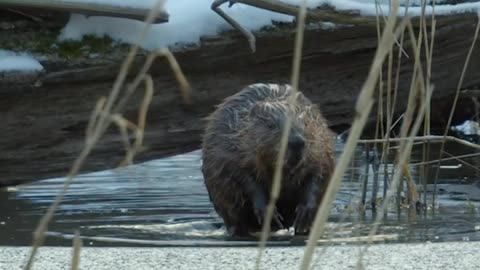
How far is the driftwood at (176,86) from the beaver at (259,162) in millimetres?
543

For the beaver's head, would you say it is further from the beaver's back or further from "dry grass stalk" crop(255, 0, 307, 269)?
"dry grass stalk" crop(255, 0, 307, 269)

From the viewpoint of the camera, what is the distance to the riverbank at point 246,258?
3.37 meters

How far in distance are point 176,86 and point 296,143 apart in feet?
4.90

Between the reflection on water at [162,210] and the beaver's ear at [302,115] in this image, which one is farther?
the beaver's ear at [302,115]

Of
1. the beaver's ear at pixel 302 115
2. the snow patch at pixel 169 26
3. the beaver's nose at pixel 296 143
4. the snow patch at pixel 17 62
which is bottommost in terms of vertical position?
the beaver's nose at pixel 296 143

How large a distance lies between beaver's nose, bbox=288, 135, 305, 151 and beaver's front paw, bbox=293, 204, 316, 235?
1.79ft

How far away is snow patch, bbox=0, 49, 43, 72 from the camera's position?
18.4ft

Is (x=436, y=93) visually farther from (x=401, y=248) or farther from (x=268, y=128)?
(x=401, y=248)

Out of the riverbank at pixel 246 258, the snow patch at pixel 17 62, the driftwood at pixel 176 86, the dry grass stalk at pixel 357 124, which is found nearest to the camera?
the dry grass stalk at pixel 357 124

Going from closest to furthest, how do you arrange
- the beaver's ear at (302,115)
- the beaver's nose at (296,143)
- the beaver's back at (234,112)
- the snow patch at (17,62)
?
the beaver's nose at (296,143) → the beaver's ear at (302,115) → the beaver's back at (234,112) → the snow patch at (17,62)

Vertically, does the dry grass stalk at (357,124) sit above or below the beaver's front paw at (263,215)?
above

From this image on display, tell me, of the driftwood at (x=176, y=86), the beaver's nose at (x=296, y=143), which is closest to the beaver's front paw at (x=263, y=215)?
the beaver's nose at (x=296, y=143)

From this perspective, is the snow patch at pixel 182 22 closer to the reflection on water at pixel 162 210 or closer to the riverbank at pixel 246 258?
the reflection on water at pixel 162 210

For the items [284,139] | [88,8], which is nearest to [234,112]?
[88,8]
